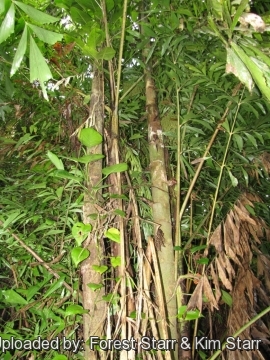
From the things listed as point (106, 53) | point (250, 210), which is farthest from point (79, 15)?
point (250, 210)

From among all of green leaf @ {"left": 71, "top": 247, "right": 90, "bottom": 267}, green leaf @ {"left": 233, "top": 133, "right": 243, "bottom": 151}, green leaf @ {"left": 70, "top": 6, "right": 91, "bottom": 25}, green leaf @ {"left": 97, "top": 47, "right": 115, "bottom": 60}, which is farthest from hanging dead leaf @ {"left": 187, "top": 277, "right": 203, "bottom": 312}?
green leaf @ {"left": 70, "top": 6, "right": 91, "bottom": 25}

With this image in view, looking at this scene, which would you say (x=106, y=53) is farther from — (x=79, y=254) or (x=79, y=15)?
(x=79, y=254)

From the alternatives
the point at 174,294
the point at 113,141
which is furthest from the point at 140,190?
the point at 174,294

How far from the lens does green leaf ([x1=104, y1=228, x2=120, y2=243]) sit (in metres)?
0.96

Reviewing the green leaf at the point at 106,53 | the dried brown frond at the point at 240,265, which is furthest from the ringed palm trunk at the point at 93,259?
the dried brown frond at the point at 240,265

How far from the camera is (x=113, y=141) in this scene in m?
1.11

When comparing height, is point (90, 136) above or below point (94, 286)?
above

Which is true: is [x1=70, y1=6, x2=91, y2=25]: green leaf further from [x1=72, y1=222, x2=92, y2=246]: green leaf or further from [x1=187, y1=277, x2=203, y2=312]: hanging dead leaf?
[x1=187, y1=277, x2=203, y2=312]: hanging dead leaf

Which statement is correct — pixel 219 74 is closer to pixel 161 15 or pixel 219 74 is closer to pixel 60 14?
pixel 161 15

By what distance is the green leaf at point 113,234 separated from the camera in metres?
0.96

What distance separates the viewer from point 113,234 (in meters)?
0.96

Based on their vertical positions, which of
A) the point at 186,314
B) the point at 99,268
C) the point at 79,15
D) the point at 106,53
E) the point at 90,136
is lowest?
the point at 186,314

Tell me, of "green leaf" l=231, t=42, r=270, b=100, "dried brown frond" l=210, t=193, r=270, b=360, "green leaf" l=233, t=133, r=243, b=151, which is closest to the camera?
"green leaf" l=231, t=42, r=270, b=100

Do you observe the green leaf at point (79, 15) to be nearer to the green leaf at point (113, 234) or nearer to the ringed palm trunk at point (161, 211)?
the ringed palm trunk at point (161, 211)
